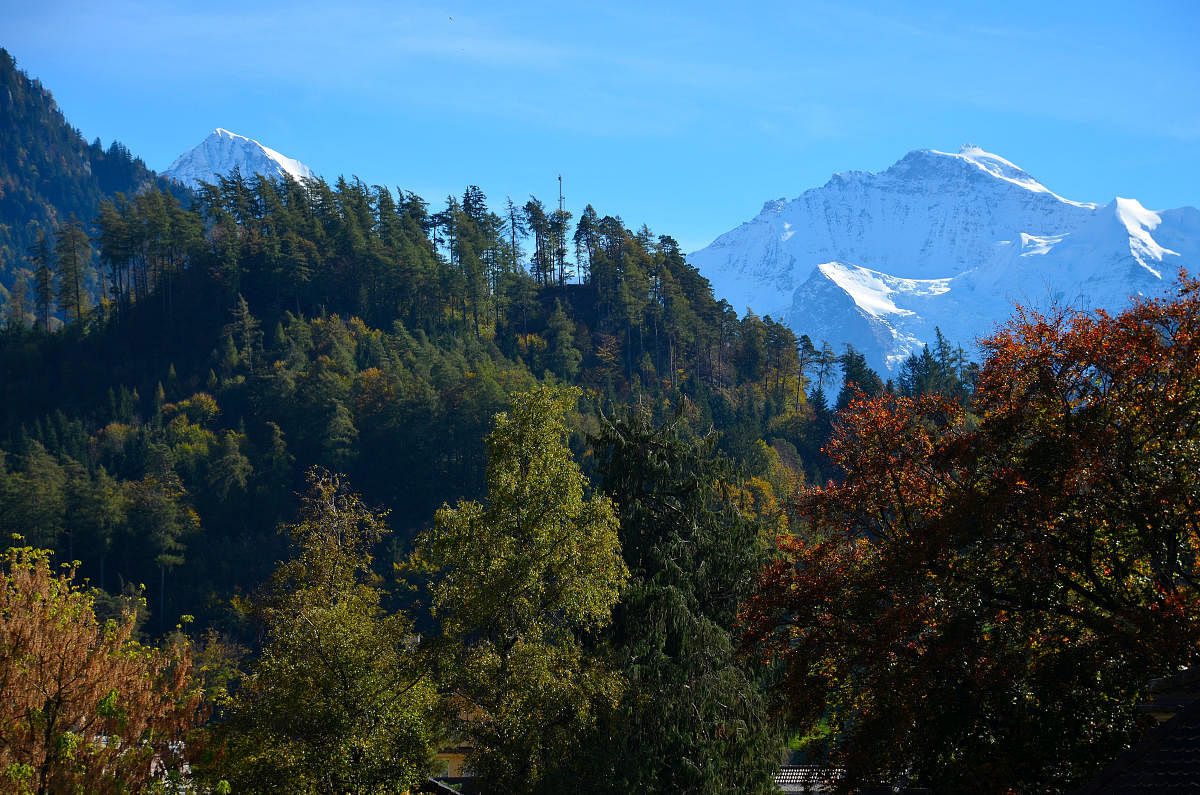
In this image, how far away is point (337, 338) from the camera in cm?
10862

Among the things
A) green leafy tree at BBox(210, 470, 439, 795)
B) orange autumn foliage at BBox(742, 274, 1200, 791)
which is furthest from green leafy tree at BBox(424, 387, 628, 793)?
orange autumn foliage at BBox(742, 274, 1200, 791)

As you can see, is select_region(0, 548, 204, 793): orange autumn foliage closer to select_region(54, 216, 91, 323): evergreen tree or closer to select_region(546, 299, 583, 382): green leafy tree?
select_region(546, 299, 583, 382): green leafy tree

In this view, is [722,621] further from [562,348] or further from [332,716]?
[562,348]

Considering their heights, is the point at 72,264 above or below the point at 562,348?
above

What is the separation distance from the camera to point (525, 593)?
20.3 m

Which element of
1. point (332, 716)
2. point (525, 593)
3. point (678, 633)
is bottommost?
point (332, 716)

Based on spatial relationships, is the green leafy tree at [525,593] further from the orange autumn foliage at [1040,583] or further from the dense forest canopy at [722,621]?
the orange autumn foliage at [1040,583]

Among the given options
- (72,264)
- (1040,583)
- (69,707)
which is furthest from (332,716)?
(72,264)

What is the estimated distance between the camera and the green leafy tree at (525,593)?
762 inches

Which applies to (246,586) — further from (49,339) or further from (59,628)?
(59,628)

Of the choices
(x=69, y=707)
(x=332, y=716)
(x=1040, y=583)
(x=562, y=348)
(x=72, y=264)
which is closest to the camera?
(x=69, y=707)

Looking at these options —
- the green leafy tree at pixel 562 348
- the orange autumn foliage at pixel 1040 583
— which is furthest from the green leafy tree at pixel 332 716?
the green leafy tree at pixel 562 348

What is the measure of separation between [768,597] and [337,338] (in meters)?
97.6

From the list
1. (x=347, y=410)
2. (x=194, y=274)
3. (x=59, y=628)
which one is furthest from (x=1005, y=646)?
(x=194, y=274)
